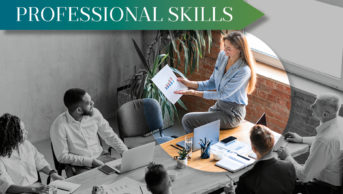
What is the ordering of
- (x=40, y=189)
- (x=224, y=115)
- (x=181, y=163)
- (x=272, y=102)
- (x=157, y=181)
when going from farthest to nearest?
(x=272, y=102), (x=224, y=115), (x=181, y=163), (x=40, y=189), (x=157, y=181)

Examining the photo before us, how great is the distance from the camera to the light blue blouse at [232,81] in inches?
181

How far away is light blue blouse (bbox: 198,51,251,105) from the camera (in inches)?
181

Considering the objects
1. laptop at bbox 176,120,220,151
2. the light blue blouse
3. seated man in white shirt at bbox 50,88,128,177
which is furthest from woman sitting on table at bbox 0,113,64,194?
the light blue blouse

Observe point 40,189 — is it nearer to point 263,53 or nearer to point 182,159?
point 182,159

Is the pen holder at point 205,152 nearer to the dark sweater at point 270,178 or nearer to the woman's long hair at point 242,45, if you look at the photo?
the dark sweater at point 270,178

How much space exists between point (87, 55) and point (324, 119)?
10.1ft

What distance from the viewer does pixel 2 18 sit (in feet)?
17.5

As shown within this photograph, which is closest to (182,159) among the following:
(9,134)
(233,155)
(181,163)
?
(181,163)

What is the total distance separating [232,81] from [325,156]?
1.15 m

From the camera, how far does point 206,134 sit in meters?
4.26

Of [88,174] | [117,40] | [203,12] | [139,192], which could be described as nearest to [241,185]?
[139,192]

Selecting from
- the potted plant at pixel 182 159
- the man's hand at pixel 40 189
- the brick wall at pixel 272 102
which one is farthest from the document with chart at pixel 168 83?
the man's hand at pixel 40 189

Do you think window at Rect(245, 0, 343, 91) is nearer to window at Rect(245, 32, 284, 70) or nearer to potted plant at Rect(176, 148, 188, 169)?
window at Rect(245, 32, 284, 70)

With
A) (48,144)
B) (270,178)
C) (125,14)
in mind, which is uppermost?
(125,14)
